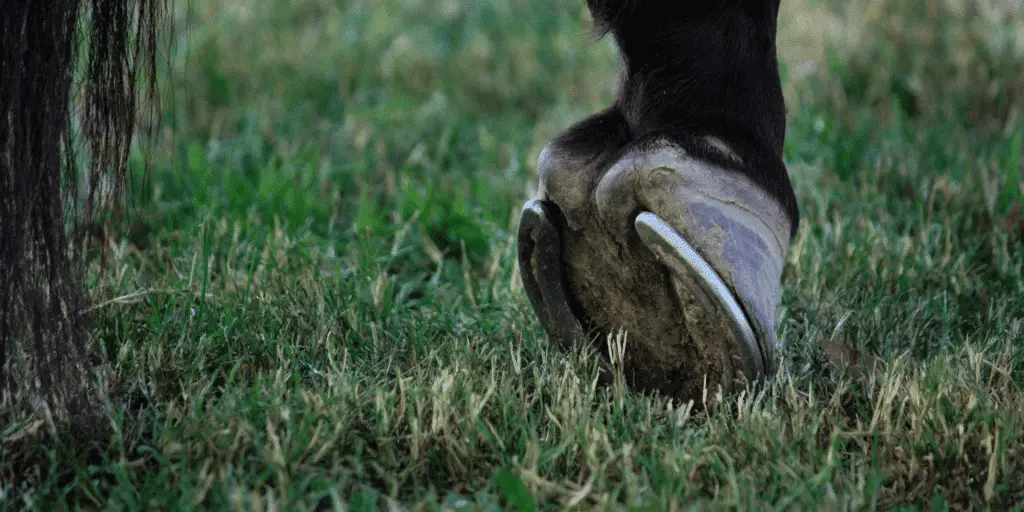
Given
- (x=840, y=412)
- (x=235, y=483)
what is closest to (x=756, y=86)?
(x=840, y=412)

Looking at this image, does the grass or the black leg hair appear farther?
the black leg hair

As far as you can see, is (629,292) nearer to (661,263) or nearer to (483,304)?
(661,263)

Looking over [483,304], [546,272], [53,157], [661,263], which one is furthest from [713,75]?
[53,157]

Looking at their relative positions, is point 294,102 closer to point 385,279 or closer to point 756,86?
point 385,279

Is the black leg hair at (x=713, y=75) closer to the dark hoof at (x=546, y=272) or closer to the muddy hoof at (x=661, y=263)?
the muddy hoof at (x=661, y=263)

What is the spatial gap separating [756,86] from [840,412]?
0.56 meters

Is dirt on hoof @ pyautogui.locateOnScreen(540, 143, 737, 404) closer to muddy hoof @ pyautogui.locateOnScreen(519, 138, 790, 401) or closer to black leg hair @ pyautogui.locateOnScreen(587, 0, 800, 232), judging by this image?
muddy hoof @ pyautogui.locateOnScreen(519, 138, 790, 401)

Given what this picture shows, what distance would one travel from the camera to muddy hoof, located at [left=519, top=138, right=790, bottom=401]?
5.89 feet

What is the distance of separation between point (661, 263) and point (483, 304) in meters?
0.63

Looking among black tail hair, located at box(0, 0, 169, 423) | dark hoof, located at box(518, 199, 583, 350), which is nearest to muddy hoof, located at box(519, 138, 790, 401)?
dark hoof, located at box(518, 199, 583, 350)

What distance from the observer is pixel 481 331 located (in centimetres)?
229

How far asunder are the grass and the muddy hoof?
8 cm

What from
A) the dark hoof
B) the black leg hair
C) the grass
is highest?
the black leg hair

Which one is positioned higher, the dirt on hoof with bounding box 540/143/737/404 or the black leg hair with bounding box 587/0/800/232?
the black leg hair with bounding box 587/0/800/232
